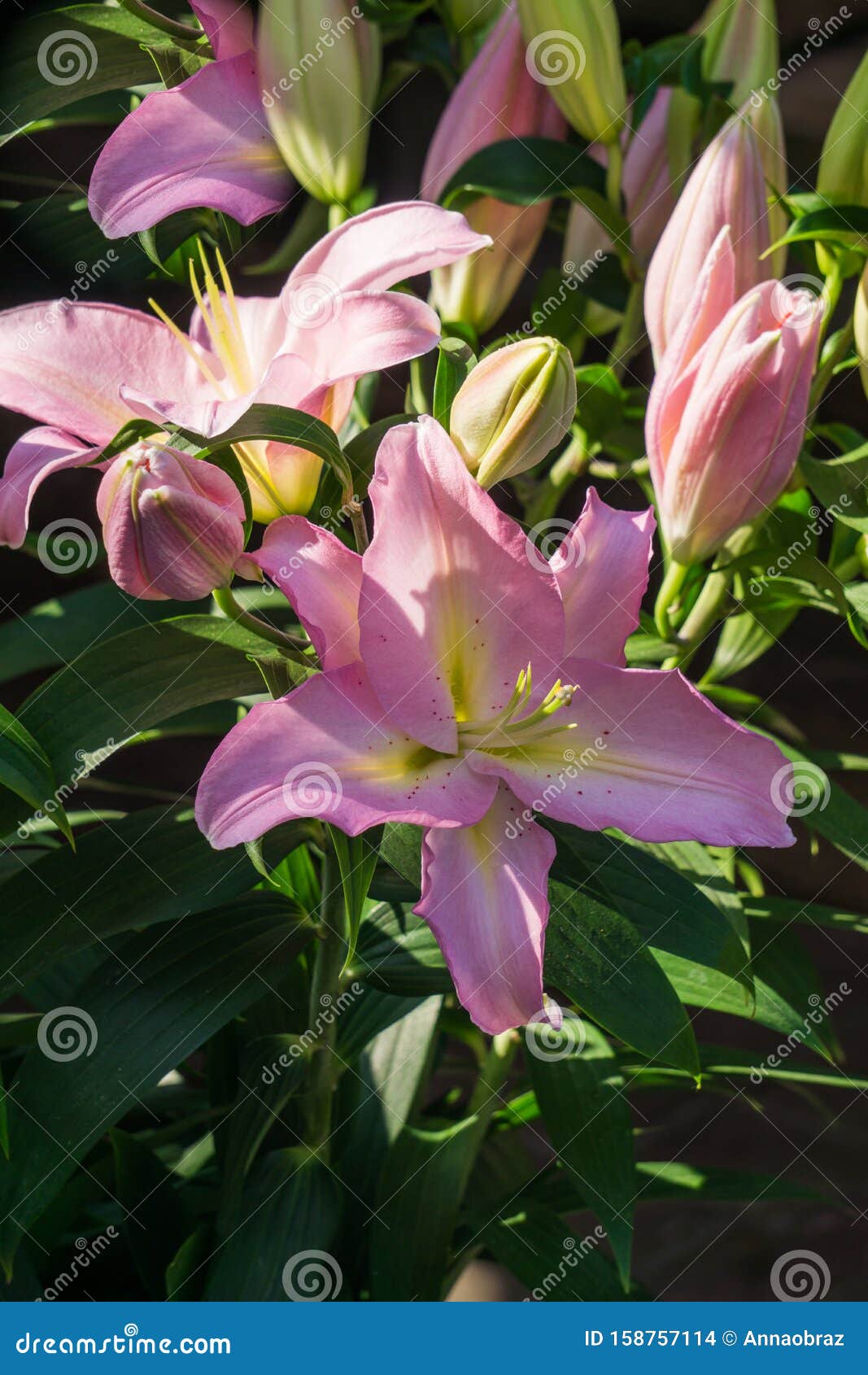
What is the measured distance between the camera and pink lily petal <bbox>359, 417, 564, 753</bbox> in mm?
391

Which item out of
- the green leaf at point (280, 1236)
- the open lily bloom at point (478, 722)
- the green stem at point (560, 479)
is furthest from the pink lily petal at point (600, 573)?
the green leaf at point (280, 1236)

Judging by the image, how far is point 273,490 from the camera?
0.46 metres

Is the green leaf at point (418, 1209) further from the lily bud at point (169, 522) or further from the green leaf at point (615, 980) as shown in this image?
the lily bud at point (169, 522)

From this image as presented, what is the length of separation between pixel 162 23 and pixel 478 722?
1.11 ft

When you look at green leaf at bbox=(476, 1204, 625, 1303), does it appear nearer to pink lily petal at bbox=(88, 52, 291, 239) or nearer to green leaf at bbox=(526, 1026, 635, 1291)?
green leaf at bbox=(526, 1026, 635, 1291)

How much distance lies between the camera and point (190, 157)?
0.49 m

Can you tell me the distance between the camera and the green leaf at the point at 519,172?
0.59 meters

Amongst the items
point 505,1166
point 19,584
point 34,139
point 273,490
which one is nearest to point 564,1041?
point 505,1166

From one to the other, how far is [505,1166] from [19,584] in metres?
0.70

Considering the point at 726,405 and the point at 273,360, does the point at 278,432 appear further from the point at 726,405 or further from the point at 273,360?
the point at 726,405

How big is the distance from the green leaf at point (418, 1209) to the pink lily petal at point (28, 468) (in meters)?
0.39

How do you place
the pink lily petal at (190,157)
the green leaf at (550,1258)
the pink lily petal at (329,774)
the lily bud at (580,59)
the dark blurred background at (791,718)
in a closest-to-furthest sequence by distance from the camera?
the pink lily petal at (329,774) < the pink lily petal at (190,157) < the lily bud at (580,59) < the green leaf at (550,1258) < the dark blurred background at (791,718)

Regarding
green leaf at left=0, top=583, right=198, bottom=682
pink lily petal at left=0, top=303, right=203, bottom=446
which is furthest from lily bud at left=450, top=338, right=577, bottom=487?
green leaf at left=0, top=583, right=198, bottom=682

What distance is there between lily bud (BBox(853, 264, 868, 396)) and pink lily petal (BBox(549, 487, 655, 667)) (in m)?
0.19
